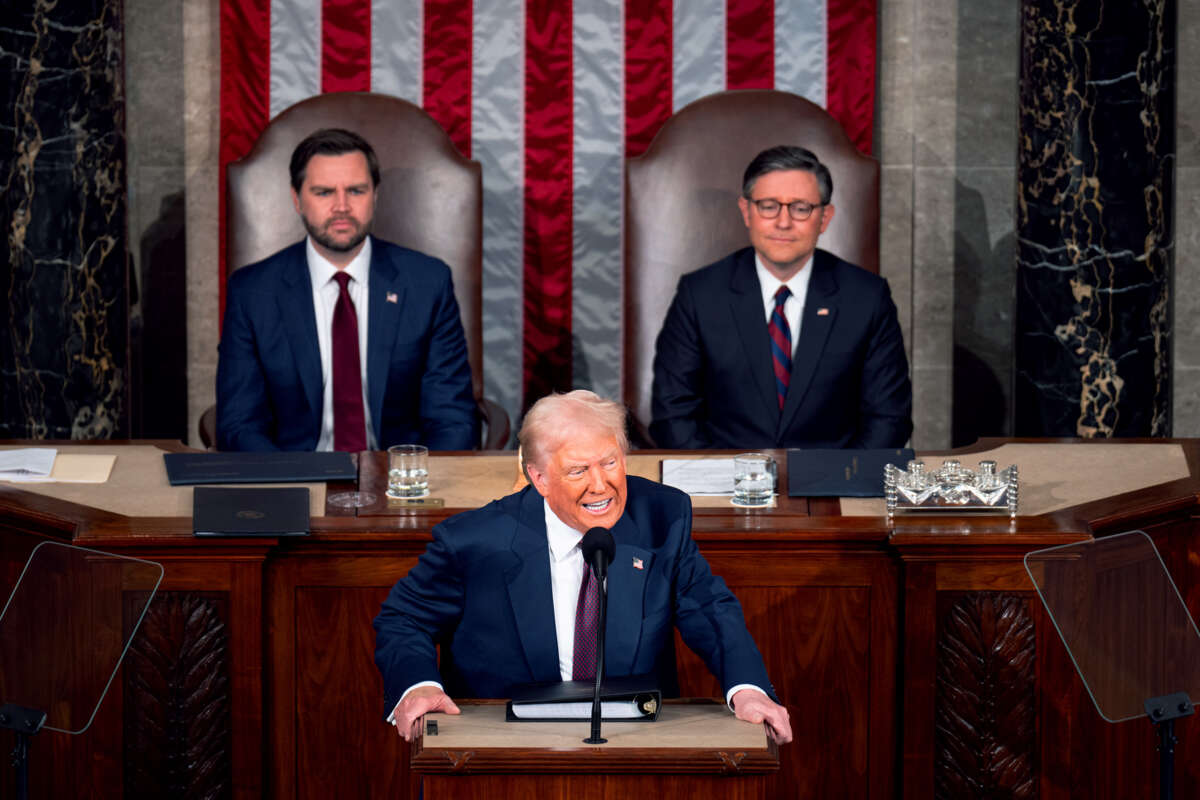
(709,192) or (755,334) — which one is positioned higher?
(709,192)

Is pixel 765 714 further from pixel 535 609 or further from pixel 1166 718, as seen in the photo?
pixel 1166 718

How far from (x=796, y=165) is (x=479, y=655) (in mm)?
2484

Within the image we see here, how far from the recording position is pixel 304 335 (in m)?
4.60

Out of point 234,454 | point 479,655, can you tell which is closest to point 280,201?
point 234,454

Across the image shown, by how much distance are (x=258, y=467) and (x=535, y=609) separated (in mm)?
1249

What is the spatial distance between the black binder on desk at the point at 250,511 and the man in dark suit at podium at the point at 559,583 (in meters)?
0.57

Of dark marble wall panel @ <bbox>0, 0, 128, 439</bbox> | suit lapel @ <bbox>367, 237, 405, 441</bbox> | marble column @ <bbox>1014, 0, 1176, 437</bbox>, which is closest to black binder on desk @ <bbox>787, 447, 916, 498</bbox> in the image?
suit lapel @ <bbox>367, 237, 405, 441</bbox>

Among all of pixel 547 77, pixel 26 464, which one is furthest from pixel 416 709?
pixel 547 77

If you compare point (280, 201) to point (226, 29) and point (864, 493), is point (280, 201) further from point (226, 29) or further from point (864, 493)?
point (864, 493)

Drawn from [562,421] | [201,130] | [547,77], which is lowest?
[562,421]

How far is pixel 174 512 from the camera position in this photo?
130 inches

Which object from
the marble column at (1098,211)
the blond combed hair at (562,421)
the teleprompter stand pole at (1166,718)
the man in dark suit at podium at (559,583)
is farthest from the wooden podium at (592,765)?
the marble column at (1098,211)

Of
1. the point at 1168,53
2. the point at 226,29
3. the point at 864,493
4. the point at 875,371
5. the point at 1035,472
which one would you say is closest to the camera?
the point at 864,493

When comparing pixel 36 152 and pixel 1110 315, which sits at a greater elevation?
pixel 36 152
